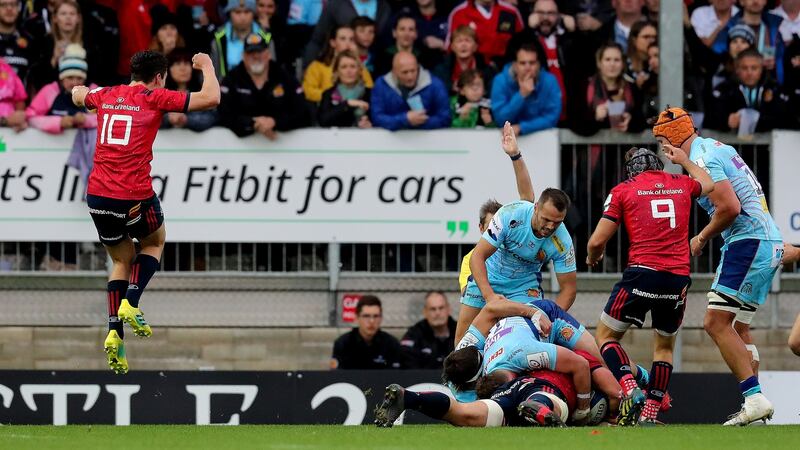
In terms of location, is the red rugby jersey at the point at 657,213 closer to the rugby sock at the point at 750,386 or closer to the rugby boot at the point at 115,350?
the rugby sock at the point at 750,386

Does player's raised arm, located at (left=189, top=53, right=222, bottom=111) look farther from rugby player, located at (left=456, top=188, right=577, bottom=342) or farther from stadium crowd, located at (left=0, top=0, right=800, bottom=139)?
stadium crowd, located at (left=0, top=0, right=800, bottom=139)

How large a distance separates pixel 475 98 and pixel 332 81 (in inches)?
57.0

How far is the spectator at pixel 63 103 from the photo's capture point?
17.2 metres

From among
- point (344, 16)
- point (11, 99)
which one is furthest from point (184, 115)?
point (344, 16)

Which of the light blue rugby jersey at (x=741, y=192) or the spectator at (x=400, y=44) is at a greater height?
the spectator at (x=400, y=44)

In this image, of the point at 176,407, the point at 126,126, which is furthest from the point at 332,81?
the point at 126,126

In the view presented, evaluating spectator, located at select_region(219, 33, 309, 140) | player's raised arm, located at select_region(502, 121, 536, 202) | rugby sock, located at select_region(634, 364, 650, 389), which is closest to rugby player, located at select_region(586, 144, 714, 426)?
rugby sock, located at select_region(634, 364, 650, 389)

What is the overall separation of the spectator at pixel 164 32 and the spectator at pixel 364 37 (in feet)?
5.65

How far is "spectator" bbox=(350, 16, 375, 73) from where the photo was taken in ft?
59.4

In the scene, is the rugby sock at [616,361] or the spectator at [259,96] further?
the spectator at [259,96]

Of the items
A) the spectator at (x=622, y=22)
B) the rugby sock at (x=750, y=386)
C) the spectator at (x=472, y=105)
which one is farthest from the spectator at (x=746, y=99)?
the rugby sock at (x=750, y=386)

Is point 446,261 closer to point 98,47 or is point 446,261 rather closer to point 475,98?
point 475,98

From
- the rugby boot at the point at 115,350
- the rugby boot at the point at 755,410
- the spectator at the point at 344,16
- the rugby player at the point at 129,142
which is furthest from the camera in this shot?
the spectator at the point at 344,16

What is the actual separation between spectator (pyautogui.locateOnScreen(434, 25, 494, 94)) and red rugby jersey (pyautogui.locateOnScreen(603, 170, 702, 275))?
4478 millimetres
